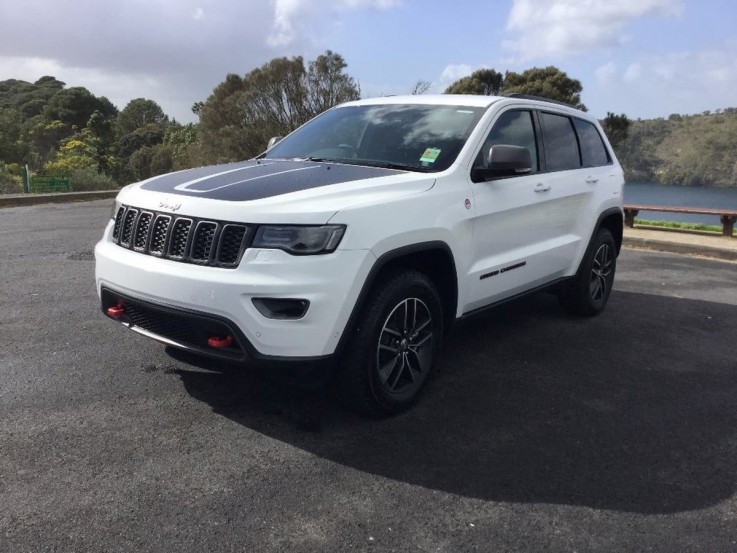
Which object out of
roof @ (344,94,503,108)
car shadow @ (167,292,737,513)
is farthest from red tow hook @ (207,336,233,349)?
roof @ (344,94,503,108)

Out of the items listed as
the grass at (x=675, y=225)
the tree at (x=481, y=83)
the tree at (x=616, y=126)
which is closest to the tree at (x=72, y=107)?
the tree at (x=481, y=83)

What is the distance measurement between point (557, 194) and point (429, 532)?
3.19m

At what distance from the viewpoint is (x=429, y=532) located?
2660 mm

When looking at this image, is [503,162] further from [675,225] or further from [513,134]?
[675,225]

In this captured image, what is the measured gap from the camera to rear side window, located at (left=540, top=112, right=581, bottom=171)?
5.16 m

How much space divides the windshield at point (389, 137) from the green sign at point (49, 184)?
19.0 metres

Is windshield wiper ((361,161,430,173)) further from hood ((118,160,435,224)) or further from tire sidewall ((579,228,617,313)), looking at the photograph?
tire sidewall ((579,228,617,313))

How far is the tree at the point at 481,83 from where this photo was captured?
29.8m

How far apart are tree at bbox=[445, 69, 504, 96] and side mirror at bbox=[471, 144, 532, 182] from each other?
87.5ft

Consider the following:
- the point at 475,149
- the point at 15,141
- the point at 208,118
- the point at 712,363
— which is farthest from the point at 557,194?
the point at 15,141

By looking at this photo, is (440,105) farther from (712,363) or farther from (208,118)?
(208,118)

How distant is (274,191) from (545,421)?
2047 millimetres

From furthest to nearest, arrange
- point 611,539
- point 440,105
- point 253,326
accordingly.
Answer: point 440,105 → point 253,326 → point 611,539

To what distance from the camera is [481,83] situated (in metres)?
30.0
